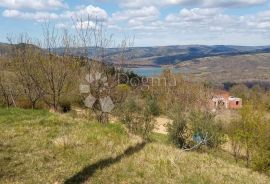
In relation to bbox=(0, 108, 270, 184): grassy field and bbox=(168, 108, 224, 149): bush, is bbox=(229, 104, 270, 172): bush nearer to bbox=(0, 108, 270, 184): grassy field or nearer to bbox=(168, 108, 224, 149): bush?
bbox=(168, 108, 224, 149): bush

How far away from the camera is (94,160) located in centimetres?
702

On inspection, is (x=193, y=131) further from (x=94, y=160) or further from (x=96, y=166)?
(x=96, y=166)

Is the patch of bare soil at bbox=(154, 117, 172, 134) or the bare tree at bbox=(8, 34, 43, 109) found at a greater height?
the bare tree at bbox=(8, 34, 43, 109)

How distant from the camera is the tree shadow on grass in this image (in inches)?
236

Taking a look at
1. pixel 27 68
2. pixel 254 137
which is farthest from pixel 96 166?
pixel 254 137

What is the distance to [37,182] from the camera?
5.77 meters

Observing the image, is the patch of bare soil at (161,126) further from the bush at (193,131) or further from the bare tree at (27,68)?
the bare tree at (27,68)

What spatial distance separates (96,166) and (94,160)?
342 millimetres

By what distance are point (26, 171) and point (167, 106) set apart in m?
53.3

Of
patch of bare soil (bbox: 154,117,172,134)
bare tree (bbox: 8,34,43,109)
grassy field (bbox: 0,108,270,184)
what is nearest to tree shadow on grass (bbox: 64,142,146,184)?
grassy field (bbox: 0,108,270,184)

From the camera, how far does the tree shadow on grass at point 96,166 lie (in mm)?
5996

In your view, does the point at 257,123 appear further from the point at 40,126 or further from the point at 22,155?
the point at 22,155

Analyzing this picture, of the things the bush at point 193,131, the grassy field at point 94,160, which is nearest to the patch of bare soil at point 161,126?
the bush at point 193,131

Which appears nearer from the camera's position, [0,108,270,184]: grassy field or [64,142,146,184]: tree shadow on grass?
[64,142,146,184]: tree shadow on grass
